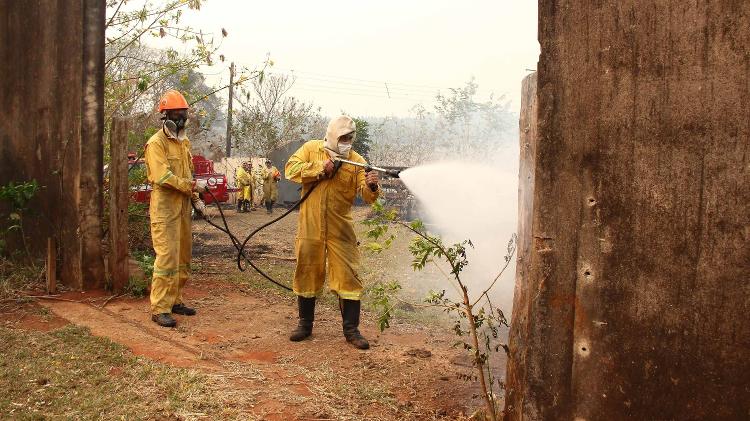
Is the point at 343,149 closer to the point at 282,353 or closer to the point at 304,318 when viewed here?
the point at 304,318

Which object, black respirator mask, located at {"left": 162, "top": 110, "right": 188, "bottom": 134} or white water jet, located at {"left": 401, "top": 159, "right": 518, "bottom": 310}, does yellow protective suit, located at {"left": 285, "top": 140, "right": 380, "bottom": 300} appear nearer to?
white water jet, located at {"left": 401, "top": 159, "right": 518, "bottom": 310}

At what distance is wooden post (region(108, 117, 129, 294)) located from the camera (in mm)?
6785

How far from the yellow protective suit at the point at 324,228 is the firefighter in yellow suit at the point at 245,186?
1364 cm

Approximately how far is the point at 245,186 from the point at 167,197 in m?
13.4

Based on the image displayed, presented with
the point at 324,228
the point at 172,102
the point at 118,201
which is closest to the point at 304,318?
the point at 324,228

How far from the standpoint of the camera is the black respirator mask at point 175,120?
6004mm

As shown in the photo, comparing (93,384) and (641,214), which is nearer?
(641,214)

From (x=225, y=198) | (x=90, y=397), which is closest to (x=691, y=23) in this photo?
(x=90, y=397)

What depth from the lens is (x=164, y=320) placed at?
5.83m

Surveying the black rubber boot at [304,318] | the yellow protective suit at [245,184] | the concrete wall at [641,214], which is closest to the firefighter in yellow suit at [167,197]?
the black rubber boot at [304,318]

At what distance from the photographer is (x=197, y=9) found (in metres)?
8.92

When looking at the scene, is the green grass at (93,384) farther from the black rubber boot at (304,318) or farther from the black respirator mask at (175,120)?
the black respirator mask at (175,120)

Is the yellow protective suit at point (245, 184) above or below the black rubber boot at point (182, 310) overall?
above

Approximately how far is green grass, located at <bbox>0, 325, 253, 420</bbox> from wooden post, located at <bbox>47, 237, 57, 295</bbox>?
1.66m
